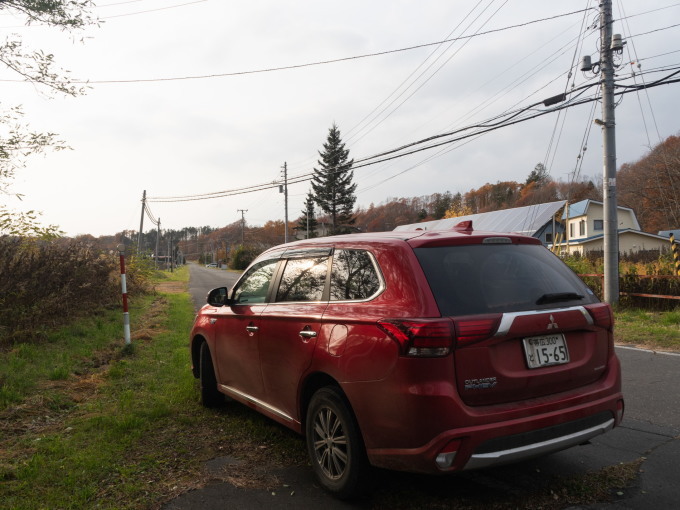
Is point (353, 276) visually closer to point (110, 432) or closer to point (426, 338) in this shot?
point (426, 338)

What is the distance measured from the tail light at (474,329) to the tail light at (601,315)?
86 centimetres

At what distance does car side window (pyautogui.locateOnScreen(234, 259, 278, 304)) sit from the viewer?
442 centimetres

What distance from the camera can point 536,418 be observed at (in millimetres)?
2826

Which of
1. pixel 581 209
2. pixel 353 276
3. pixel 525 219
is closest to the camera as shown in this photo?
pixel 353 276

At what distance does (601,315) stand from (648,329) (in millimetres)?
7947

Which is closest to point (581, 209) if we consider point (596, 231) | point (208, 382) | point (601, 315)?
point (596, 231)

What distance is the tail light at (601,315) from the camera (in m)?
3.21

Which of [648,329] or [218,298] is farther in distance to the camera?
[648,329]

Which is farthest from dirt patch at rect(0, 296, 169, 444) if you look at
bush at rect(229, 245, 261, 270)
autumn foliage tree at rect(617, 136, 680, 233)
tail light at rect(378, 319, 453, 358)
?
autumn foliage tree at rect(617, 136, 680, 233)

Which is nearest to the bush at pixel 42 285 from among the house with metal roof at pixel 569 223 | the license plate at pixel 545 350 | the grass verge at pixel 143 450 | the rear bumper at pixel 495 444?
the grass verge at pixel 143 450

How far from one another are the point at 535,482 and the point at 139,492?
2.65 m

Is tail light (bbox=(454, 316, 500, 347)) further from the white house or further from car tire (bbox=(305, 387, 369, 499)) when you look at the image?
the white house

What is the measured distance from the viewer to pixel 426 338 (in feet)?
8.82

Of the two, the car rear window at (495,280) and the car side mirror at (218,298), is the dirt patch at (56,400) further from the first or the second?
the car rear window at (495,280)
